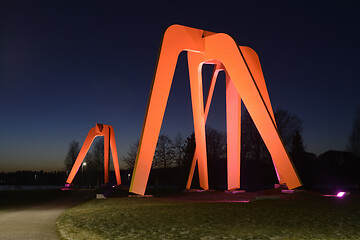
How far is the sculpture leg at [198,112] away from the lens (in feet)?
67.7

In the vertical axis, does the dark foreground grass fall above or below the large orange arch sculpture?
below

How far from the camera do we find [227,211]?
10492 mm

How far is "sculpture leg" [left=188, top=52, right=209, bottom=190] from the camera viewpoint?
20625 millimetres

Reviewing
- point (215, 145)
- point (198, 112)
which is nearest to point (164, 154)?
point (215, 145)

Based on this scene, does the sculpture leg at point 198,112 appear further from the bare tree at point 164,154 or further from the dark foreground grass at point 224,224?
the bare tree at point 164,154

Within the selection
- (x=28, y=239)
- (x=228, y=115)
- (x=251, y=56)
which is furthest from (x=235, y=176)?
(x=28, y=239)

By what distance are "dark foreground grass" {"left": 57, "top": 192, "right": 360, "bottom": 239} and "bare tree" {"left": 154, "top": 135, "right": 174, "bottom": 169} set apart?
3613cm

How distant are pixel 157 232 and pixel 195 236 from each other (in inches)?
39.0

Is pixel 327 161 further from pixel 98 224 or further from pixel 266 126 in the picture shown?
pixel 98 224

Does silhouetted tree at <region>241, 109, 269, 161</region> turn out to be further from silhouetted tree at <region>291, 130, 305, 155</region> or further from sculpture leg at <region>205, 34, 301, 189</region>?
sculpture leg at <region>205, 34, 301, 189</region>

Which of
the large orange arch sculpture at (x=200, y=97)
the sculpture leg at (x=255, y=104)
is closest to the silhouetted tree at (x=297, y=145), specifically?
the large orange arch sculpture at (x=200, y=97)

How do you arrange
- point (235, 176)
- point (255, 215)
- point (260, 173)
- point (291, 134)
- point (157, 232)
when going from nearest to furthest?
1. point (157, 232)
2. point (255, 215)
3. point (235, 176)
4. point (291, 134)
5. point (260, 173)

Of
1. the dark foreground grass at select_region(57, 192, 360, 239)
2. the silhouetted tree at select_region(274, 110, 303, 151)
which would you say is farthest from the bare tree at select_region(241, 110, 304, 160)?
the dark foreground grass at select_region(57, 192, 360, 239)

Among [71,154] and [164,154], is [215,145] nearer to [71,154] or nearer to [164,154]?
[164,154]
